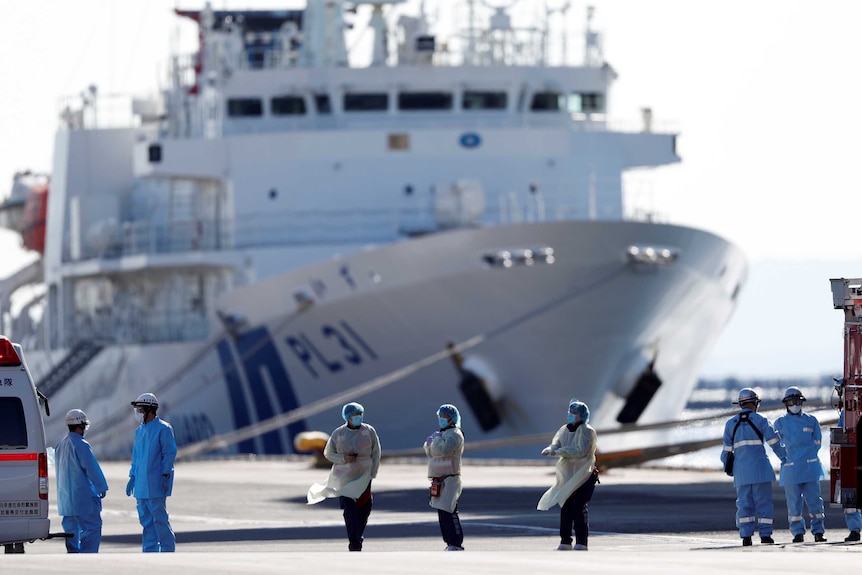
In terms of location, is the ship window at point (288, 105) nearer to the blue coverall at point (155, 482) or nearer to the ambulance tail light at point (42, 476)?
the blue coverall at point (155, 482)

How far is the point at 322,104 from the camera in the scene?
32.1m

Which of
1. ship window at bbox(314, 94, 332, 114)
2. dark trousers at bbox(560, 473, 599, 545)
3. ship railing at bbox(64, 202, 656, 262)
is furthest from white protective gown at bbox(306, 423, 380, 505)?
ship window at bbox(314, 94, 332, 114)

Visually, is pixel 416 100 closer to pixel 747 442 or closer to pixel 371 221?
pixel 371 221

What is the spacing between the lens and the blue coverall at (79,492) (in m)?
13.1

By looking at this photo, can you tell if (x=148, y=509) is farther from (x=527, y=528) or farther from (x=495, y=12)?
(x=495, y=12)

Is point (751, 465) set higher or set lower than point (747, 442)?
lower

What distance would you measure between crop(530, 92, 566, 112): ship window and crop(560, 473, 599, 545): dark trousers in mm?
19501

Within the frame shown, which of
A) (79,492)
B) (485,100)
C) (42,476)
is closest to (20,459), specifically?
(42,476)

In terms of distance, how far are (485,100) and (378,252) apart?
5.83 metres

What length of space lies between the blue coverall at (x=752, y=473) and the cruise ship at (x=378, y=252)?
12.7m

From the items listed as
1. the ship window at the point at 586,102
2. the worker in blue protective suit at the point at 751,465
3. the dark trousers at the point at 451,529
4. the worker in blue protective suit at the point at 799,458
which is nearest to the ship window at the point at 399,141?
the ship window at the point at 586,102

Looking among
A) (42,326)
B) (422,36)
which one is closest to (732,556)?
(422,36)

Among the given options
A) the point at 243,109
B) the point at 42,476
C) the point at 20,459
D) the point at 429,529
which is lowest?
the point at 429,529

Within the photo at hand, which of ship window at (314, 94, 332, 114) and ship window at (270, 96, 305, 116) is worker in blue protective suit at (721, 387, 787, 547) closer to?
ship window at (314, 94, 332, 114)
